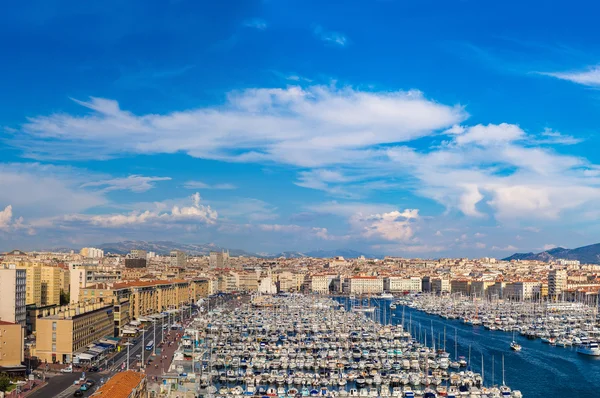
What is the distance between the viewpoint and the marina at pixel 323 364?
80.1 ft

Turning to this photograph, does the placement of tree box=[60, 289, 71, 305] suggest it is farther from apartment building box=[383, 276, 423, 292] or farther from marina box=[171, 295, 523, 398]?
apartment building box=[383, 276, 423, 292]

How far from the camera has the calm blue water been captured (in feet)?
88.7

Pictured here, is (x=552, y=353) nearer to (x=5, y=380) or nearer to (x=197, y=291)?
(x=5, y=380)

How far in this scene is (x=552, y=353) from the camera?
119 feet

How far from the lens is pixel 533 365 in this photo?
3206 cm

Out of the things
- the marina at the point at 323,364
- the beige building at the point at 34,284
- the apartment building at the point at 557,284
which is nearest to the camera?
the marina at the point at 323,364

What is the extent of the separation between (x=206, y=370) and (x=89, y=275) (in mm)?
19427

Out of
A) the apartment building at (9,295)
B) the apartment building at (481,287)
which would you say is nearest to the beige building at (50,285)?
the apartment building at (9,295)

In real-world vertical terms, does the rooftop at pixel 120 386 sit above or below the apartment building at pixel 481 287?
above

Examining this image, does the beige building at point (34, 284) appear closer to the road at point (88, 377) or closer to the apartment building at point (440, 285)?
the road at point (88, 377)

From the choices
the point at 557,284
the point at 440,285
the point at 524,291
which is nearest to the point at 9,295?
the point at 524,291

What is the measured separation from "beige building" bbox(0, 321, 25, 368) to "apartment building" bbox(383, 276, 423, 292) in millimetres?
82310

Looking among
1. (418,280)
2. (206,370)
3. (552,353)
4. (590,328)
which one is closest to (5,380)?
(206,370)

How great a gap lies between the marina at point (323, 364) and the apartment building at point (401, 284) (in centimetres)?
6173
